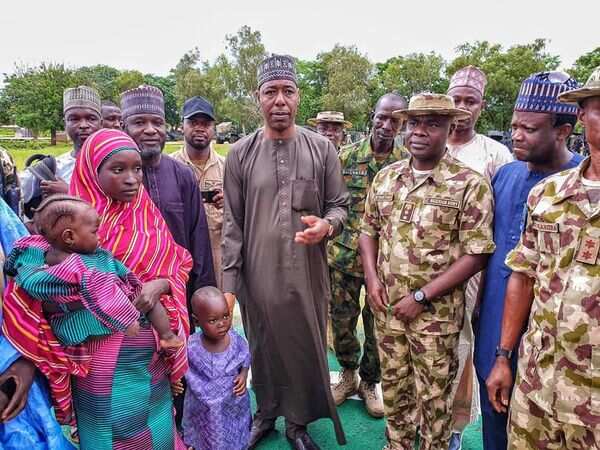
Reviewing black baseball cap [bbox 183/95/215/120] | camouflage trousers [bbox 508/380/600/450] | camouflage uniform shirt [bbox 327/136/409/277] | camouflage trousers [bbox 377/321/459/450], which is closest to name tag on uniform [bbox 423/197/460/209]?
camouflage trousers [bbox 377/321/459/450]

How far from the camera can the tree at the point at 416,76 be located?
34469 millimetres

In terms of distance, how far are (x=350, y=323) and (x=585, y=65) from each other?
98.9 feet

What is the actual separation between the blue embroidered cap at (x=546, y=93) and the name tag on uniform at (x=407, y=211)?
28.8 inches

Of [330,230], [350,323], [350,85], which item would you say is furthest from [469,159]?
[350,85]

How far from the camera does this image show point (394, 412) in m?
2.70

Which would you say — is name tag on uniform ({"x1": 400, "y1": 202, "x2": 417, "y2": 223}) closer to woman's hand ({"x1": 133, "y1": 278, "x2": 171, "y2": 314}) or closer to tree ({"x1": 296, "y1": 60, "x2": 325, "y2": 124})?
woman's hand ({"x1": 133, "y1": 278, "x2": 171, "y2": 314})

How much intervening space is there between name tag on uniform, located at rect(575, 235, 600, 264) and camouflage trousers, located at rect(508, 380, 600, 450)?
633 millimetres

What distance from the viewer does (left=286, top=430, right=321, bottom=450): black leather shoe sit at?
119 inches

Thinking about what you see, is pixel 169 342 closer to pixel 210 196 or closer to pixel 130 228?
pixel 130 228

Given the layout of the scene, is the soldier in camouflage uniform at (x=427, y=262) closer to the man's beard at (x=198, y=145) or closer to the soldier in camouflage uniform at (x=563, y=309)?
the soldier in camouflage uniform at (x=563, y=309)

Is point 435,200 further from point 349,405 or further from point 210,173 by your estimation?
point 210,173

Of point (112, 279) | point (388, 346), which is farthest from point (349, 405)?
point (112, 279)

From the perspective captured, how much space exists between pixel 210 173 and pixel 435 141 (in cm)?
242

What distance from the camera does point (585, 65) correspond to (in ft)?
86.7
